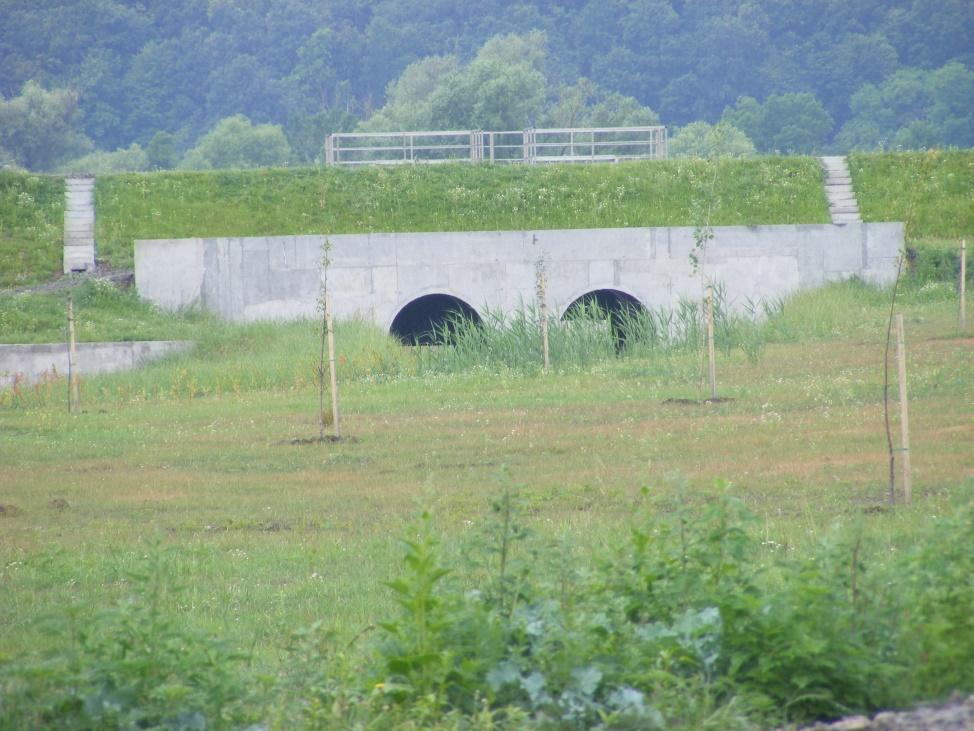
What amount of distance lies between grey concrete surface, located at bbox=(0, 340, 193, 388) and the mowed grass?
190 cm

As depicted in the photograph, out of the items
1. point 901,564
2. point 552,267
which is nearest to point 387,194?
point 552,267

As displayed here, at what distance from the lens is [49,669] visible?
5445mm

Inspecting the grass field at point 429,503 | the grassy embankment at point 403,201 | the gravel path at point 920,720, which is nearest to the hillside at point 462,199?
the grassy embankment at point 403,201

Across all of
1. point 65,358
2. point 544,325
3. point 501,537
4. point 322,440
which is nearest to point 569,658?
point 501,537

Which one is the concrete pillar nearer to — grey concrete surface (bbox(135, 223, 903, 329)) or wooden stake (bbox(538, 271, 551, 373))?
grey concrete surface (bbox(135, 223, 903, 329))

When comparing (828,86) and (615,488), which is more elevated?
(828,86)

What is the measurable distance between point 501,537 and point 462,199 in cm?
2634

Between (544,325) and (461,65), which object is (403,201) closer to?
(544,325)

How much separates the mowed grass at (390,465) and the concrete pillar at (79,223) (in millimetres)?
7987

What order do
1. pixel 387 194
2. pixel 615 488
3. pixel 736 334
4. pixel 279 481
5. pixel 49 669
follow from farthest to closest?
pixel 387 194
pixel 736 334
pixel 279 481
pixel 615 488
pixel 49 669

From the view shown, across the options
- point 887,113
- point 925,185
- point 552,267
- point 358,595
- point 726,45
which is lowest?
point 358,595

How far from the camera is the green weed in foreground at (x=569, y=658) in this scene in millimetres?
5551

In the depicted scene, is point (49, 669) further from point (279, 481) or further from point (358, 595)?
point (279, 481)

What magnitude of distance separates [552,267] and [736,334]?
7.82 m
